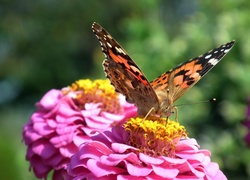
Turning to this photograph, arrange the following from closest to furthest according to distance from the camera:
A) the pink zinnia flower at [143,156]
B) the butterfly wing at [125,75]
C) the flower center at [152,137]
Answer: the pink zinnia flower at [143,156], the flower center at [152,137], the butterfly wing at [125,75]

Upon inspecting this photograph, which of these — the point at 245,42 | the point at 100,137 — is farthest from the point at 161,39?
the point at 100,137

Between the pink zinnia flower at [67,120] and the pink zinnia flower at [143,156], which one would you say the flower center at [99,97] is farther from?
the pink zinnia flower at [143,156]

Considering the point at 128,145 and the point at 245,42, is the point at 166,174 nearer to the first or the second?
the point at 128,145

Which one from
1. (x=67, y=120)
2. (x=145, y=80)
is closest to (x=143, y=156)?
(x=145, y=80)

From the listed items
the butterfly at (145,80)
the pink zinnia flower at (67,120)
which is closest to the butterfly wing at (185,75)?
the butterfly at (145,80)

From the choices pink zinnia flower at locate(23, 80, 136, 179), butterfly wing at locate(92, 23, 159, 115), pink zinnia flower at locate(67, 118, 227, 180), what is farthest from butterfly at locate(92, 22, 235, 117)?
pink zinnia flower at locate(23, 80, 136, 179)

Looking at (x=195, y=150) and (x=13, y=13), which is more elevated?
(x=13, y=13)

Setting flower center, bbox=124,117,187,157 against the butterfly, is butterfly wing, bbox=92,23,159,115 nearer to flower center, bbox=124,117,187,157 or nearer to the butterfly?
the butterfly
